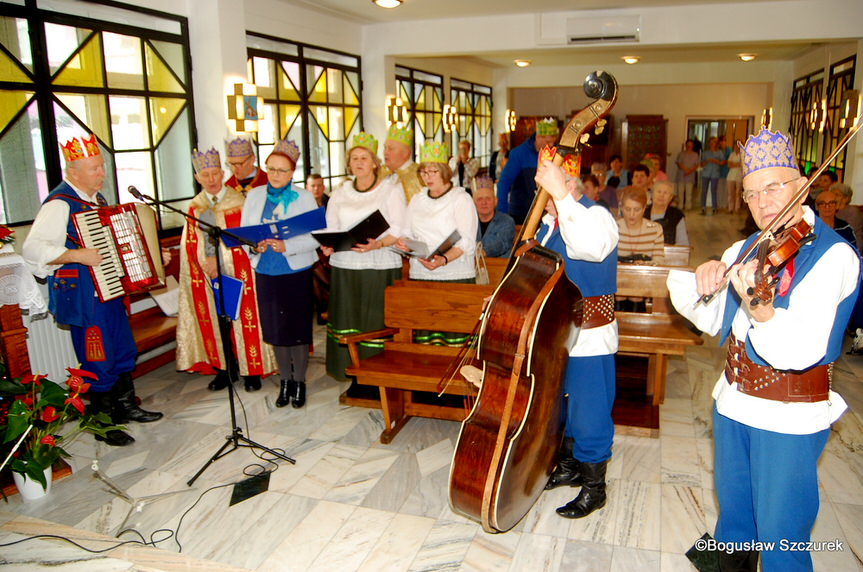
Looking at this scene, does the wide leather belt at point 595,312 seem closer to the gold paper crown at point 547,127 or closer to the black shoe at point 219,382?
the black shoe at point 219,382

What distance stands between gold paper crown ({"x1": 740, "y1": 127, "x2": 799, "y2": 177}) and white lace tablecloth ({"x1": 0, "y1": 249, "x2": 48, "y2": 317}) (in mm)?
3291

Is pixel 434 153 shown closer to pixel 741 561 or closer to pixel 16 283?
pixel 16 283

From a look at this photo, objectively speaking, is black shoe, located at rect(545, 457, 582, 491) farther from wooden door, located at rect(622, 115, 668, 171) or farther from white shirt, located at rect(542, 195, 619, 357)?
wooden door, located at rect(622, 115, 668, 171)

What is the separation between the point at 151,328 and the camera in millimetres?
4730

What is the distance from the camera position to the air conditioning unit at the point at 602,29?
775 cm

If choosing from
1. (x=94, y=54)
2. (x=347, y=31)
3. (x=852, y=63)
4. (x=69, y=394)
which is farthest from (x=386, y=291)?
(x=852, y=63)

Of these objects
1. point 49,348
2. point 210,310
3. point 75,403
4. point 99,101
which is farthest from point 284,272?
point 99,101

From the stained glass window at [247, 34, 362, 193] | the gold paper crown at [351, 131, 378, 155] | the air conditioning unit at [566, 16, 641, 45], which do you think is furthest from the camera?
the air conditioning unit at [566, 16, 641, 45]

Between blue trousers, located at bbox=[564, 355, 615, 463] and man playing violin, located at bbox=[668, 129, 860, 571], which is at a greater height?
man playing violin, located at bbox=[668, 129, 860, 571]

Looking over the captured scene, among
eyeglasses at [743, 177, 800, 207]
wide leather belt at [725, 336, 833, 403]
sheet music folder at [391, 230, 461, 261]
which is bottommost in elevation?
wide leather belt at [725, 336, 833, 403]

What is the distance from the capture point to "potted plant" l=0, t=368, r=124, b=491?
9.67 ft

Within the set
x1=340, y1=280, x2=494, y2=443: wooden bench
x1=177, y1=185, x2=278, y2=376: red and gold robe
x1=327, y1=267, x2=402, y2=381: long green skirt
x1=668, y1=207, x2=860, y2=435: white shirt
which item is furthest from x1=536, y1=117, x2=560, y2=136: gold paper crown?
x1=668, y1=207, x2=860, y2=435: white shirt

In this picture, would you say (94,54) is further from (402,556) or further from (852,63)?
(852,63)

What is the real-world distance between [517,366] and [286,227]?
198cm
